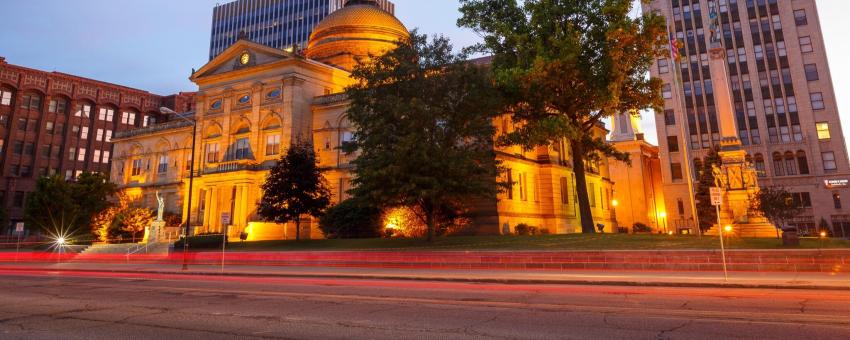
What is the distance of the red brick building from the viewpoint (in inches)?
3147

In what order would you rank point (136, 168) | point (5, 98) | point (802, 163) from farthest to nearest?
1. point (5, 98)
2. point (136, 168)
3. point (802, 163)

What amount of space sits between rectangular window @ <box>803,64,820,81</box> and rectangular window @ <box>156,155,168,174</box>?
80.9m

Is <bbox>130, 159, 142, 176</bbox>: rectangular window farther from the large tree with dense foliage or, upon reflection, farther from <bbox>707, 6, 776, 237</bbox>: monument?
<bbox>707, 6, 776, 237</bbox>: monument

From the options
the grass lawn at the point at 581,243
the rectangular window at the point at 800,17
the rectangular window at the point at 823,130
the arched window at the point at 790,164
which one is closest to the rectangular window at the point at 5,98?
the grass lawn at the point at 581,243

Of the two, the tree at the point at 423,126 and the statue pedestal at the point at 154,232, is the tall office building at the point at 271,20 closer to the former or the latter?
the statue pedestal at the point at 154,232

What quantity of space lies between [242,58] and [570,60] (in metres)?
40.2

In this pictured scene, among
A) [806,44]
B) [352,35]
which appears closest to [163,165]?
[352,35]

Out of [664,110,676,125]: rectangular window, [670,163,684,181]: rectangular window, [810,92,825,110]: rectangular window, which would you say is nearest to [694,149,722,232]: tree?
[670,163,684,181]: rectangular window

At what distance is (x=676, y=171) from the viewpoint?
227 ft

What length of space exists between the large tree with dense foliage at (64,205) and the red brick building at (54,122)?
1273 inches

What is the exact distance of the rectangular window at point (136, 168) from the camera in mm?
64225

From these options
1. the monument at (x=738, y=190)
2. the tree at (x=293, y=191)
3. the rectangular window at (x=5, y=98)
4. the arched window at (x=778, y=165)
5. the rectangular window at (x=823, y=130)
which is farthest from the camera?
the rectangular window at (x=5, y=98)

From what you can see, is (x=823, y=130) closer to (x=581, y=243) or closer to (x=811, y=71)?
(x=811, y=71)

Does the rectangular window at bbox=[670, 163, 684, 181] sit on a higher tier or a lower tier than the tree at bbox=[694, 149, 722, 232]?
higher
